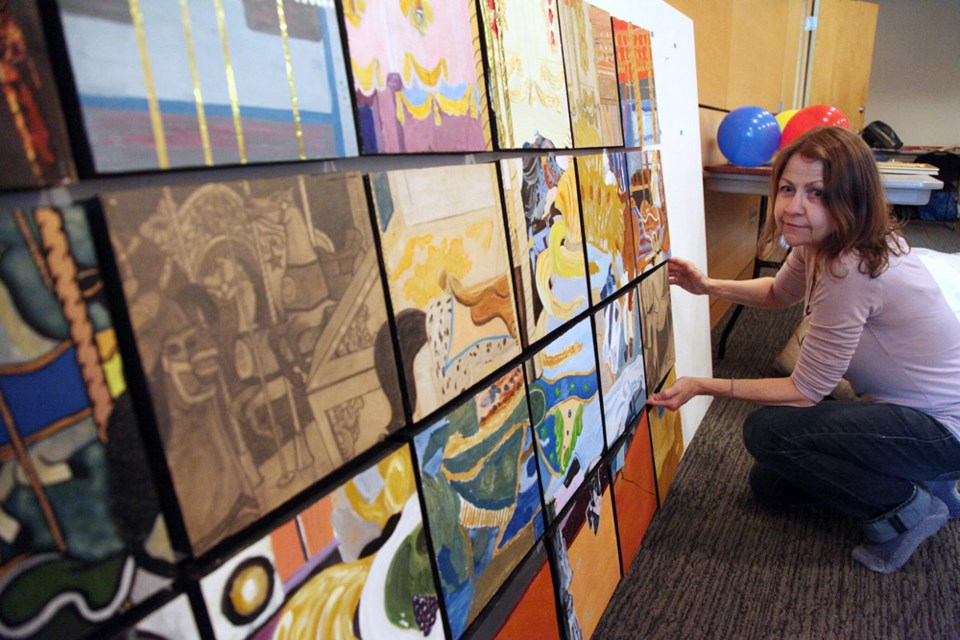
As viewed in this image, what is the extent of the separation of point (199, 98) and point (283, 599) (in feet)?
1.62

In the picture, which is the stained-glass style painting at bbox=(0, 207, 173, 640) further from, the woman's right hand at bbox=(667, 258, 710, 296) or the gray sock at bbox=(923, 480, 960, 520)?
the gray sock at bbox=(923, 480, 960, 520)

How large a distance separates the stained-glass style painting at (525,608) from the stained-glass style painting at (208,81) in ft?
2.39

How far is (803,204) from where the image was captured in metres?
1.34

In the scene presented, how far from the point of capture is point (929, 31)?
686 centimetres

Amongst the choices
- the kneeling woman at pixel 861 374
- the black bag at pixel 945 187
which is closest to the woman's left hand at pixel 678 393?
the kneeling woman at pixel 861 374

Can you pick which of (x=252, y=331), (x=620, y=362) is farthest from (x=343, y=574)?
(x=620, y=362)

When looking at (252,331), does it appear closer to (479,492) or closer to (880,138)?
(479,492)

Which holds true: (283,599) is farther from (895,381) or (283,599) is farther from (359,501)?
(895,381)

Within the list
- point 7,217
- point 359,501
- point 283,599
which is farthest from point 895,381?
point 7,217


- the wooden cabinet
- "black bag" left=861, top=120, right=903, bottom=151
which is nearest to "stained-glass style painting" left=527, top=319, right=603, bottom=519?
the wooden cabinet

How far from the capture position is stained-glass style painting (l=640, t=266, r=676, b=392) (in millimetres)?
1533

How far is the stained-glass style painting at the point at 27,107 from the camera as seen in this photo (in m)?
0.42

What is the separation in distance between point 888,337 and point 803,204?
1.26 feet

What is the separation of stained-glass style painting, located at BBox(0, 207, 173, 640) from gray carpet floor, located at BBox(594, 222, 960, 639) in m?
1.16
